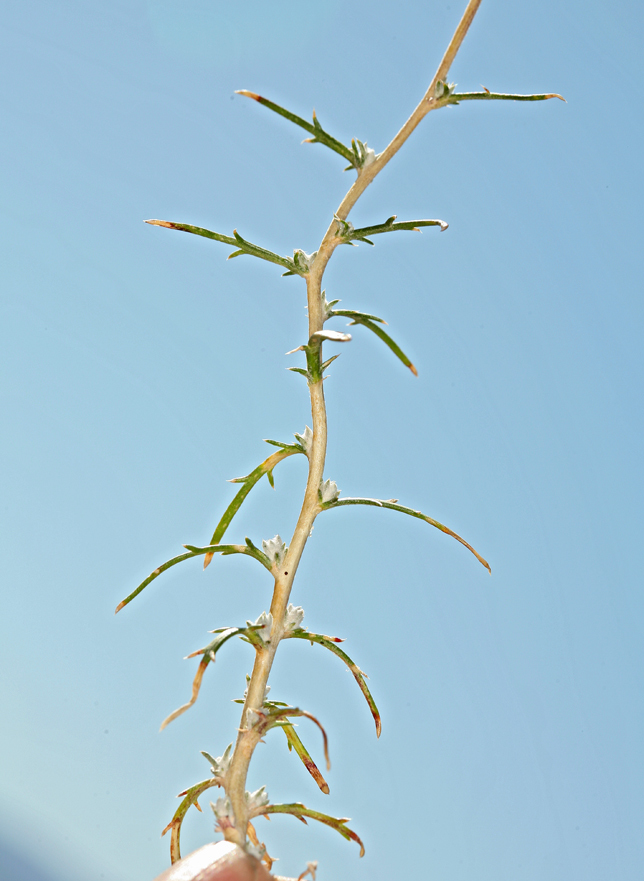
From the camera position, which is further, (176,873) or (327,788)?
(327,788)

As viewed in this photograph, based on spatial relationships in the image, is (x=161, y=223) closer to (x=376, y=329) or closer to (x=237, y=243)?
(x=237, y=243)

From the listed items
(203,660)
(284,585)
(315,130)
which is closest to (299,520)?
(284,585)

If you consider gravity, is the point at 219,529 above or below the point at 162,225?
below

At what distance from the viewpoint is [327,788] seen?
2.77ft

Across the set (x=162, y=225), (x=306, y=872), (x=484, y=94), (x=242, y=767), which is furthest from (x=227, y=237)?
(x=306, y=872)

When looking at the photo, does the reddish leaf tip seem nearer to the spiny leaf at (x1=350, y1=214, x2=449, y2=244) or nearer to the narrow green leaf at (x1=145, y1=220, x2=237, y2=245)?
the narrow green leaf at (x1=145, y1=220, x2=237, y2=245)

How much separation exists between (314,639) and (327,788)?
0.56 feet

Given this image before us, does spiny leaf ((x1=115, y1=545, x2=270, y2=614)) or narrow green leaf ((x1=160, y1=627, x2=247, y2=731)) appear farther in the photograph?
spiny leaf ((x1=115, y1=545, x2=270, y2=614))

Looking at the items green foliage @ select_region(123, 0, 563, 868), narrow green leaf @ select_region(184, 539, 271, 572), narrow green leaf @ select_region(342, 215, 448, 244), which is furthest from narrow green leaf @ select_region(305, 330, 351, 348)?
narrow green leaf @ select_region(184, 539, 271, 572)

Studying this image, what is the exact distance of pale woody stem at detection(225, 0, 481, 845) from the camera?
2.65 ft

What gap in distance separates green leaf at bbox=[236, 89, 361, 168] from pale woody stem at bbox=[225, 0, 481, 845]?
0.02 m

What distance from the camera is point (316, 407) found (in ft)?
2.77

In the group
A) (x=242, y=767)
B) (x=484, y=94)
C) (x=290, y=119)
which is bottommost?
(x=242, y=767)

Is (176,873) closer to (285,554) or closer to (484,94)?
(285,554)
